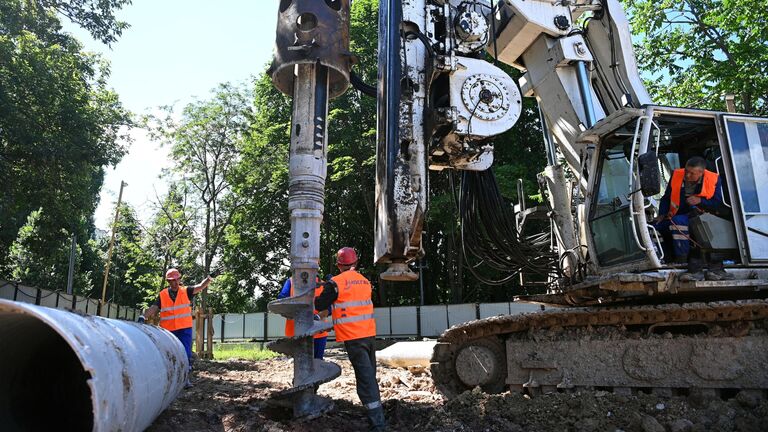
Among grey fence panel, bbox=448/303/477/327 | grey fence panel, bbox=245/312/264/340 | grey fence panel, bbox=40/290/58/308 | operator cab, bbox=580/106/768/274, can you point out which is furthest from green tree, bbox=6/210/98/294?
operator cab, bbox=580/106/768/274

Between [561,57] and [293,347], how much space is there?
15.4 feet

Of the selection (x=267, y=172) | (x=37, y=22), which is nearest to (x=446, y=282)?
(x=267, y=172)

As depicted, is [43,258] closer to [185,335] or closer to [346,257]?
[185,335]

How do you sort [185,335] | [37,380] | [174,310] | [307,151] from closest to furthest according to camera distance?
[37,380]
[307,151]
[174,310]
[185,335]

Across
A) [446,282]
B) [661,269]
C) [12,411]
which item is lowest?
[12,411]

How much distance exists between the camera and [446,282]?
1075 inches

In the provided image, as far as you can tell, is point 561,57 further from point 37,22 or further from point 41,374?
point 37,22

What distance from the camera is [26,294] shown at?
1573 centimetres

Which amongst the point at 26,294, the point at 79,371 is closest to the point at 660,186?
the point at 79,371

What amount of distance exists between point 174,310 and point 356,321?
3.42m

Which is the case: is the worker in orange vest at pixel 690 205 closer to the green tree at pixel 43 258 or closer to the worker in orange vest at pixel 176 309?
the worker in orange vest at pixel 176 309

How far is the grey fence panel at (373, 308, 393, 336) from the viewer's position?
72.2ft

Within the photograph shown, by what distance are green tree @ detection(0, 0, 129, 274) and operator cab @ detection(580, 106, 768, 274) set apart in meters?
12.8

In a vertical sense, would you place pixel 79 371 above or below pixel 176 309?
below
